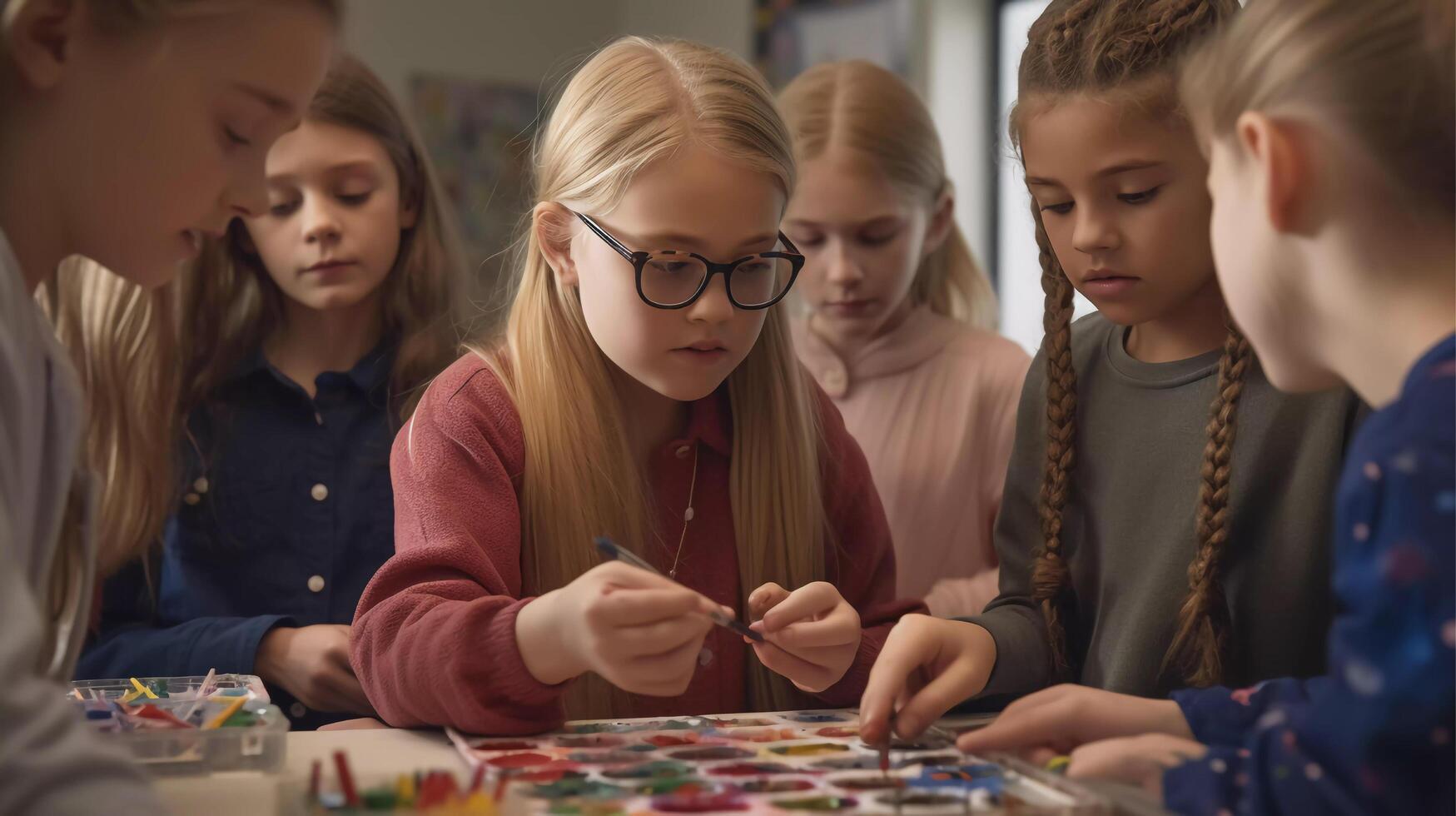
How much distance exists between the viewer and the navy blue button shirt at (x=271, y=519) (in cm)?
171

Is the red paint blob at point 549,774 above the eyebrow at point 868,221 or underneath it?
underneath

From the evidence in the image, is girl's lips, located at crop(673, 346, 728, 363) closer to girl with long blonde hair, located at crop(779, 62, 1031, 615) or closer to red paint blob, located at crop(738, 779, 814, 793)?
red paint blob, located at crop(738, 779, 814, 793)

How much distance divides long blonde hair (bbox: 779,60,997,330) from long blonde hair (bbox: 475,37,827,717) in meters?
0.57

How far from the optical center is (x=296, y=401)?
5.78ft

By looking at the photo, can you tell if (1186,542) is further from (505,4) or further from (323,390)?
(505,4)

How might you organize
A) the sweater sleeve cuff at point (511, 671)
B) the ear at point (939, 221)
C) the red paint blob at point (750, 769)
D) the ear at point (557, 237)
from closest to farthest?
1. the red paint blob at point (750, 769)
2. the sweater sleeve cuff at point (511, 671)
3. the ear at point (557, 237)
4. the ear at point (939, 221)

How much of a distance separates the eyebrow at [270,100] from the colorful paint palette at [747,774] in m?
0.48

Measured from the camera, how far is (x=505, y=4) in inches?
167

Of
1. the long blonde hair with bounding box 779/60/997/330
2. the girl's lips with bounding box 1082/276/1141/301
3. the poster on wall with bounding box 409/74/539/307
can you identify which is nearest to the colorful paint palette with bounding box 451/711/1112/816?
the girl's lips with bounding box 1082/276/1141/301

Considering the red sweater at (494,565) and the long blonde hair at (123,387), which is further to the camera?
the long blonde hair at (123,387)

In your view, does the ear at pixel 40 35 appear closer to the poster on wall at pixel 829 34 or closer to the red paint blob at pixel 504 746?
the red paint blob at pixel 504 746

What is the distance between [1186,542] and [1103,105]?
419mm

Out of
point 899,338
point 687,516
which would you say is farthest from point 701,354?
point 899,338

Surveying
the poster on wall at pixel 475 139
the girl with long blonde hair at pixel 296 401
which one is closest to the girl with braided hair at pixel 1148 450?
the girl with long blonde hair at pixel 296 401
